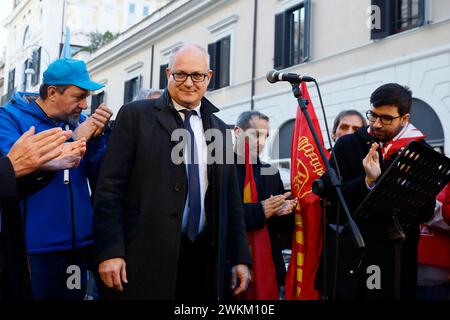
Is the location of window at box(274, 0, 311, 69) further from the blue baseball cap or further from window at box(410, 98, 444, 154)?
the blue baseball cap

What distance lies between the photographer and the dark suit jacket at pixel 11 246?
1.81m

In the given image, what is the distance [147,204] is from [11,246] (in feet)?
2.39

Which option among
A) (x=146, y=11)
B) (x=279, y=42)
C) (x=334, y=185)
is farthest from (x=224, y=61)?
(x=146, y=11)

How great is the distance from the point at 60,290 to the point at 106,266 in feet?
1.68

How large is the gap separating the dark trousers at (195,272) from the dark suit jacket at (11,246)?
2.95 feet

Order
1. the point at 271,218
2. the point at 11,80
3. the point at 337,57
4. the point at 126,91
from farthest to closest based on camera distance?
the point at 11,80
the point at 126,91
the point at 337,57
the point at 271,218

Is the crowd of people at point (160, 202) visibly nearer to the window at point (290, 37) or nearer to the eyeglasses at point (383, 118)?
the eyeglasses at point (383, 118)

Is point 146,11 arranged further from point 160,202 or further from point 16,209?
point 16,209

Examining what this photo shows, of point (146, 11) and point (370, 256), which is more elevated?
point (146, 11)

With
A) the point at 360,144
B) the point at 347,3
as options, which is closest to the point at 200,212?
the point at 360,144

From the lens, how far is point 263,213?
3.50m

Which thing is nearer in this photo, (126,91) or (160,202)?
(160,202)

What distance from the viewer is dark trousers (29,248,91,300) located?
268cm

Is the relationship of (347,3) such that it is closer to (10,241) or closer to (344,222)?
(344,222)
